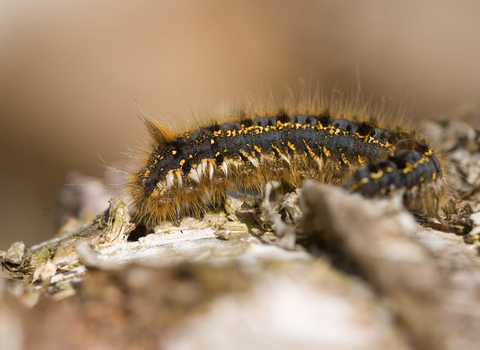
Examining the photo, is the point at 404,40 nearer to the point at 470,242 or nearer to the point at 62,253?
the point at 470,242

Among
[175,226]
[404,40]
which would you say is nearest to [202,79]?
[404,40]

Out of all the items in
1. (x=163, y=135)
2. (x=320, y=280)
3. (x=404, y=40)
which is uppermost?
(x=404, y=40)

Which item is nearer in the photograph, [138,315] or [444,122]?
[138,315]

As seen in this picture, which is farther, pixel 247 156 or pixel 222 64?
pixel 222 64

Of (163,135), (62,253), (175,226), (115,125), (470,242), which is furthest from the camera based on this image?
(115,125)

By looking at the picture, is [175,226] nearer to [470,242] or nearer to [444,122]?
[470,242]

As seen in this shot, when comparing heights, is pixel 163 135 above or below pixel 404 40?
below

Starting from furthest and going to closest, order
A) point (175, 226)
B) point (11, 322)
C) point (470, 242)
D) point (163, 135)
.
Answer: point (163, 135) → point (175, 226) → point (470, 242) → point (11, 322)
